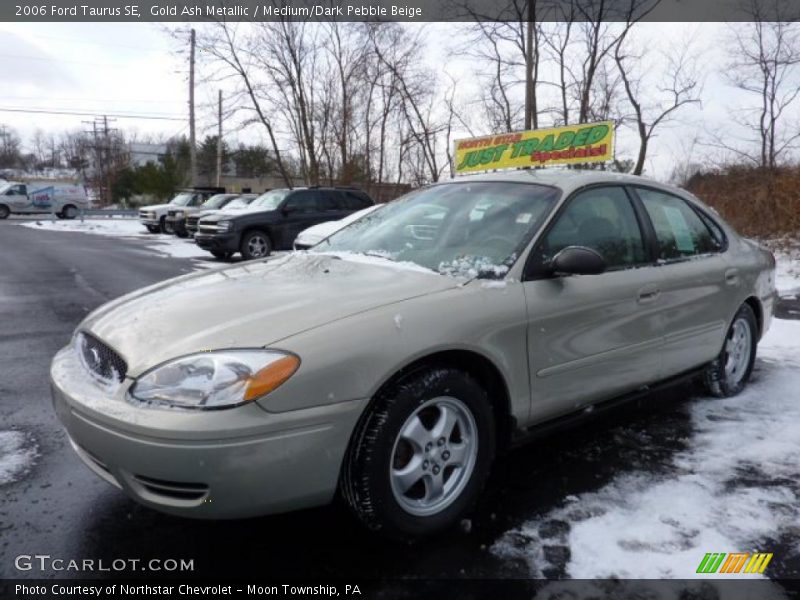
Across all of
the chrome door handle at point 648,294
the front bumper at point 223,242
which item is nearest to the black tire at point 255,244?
the front bumper at point 223,242

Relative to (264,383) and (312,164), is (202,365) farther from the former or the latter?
(312,164)

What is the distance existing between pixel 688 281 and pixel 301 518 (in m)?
2.56

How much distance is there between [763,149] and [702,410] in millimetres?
15021

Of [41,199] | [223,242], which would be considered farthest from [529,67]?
[41,199]

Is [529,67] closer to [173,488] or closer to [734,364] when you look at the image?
[734,364]

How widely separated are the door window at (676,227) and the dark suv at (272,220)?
10.5m

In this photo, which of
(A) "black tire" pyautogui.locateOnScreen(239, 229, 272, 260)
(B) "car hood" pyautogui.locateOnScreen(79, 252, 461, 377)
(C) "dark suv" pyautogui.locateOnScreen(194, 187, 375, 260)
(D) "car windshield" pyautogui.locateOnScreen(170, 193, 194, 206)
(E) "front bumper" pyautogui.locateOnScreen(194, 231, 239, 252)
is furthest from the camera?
(D) "car windshield" pyautogui.locateOnScreen(170, 193, 194, 206)

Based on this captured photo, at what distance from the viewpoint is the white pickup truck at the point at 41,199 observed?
110 feet

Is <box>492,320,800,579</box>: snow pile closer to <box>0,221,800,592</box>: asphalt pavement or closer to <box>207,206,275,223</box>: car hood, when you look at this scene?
<box>0,221,800,592</box>: asphalt pavement

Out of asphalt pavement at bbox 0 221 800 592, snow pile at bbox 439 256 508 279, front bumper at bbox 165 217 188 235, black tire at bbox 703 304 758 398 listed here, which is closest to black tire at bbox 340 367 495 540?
asphalt pavement at bbox 0 221 800 592

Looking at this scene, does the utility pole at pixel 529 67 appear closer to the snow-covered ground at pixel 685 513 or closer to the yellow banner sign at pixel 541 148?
the yellow banner sign at pixel 541 148

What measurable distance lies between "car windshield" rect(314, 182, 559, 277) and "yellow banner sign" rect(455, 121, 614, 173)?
23.3 ft

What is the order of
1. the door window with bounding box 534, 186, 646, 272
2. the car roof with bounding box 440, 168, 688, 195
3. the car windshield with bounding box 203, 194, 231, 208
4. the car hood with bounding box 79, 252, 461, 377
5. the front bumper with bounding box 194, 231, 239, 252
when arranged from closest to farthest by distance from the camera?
1. the car hood with bounding box 79, 252, 461, 377
2. the door window with bounding box 534, 186, 646, 272
3. the car roof with bounding box 440, 168, 688, 195
4. the front bumper with bounding box 194, 231, 239, 252
5. the car windshield with bounding box 203, 194, 231, 208

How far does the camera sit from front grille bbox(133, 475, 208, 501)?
6.57 ft
